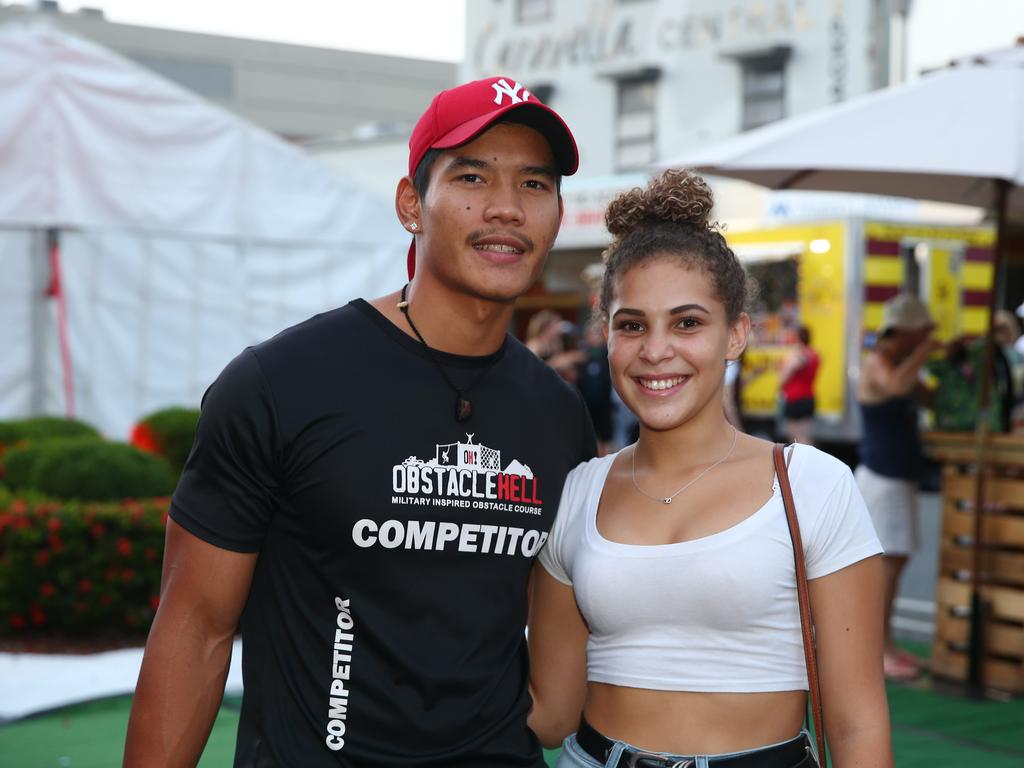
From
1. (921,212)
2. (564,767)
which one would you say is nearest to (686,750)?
(564,767)

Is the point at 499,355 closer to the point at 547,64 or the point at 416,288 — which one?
the point at 416,288

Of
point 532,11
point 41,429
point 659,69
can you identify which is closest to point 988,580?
point 41,429

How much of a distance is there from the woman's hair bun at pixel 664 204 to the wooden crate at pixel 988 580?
4.70m

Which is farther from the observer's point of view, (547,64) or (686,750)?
(547,64)

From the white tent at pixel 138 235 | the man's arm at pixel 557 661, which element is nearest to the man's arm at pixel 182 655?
the man's arm at pixel 557 661

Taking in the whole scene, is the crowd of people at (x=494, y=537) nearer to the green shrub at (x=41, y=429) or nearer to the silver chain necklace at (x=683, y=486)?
the silver chain necklace at (x=683, y=486)

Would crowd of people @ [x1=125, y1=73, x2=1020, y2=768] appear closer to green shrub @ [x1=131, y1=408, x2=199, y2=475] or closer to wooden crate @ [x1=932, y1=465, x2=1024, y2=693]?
wooden crate @ [x1=932, y1=465, x2=1024, y2=693]

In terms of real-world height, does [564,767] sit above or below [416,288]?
below

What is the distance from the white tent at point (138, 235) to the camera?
998cm

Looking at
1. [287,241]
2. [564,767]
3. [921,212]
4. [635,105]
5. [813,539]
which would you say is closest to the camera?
[813,539]

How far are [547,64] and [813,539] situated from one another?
23.5m

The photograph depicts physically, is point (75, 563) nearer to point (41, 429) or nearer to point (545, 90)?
point (41, 429)

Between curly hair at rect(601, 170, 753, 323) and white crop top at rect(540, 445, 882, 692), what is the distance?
1.32ft

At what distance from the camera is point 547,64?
81.8ft
